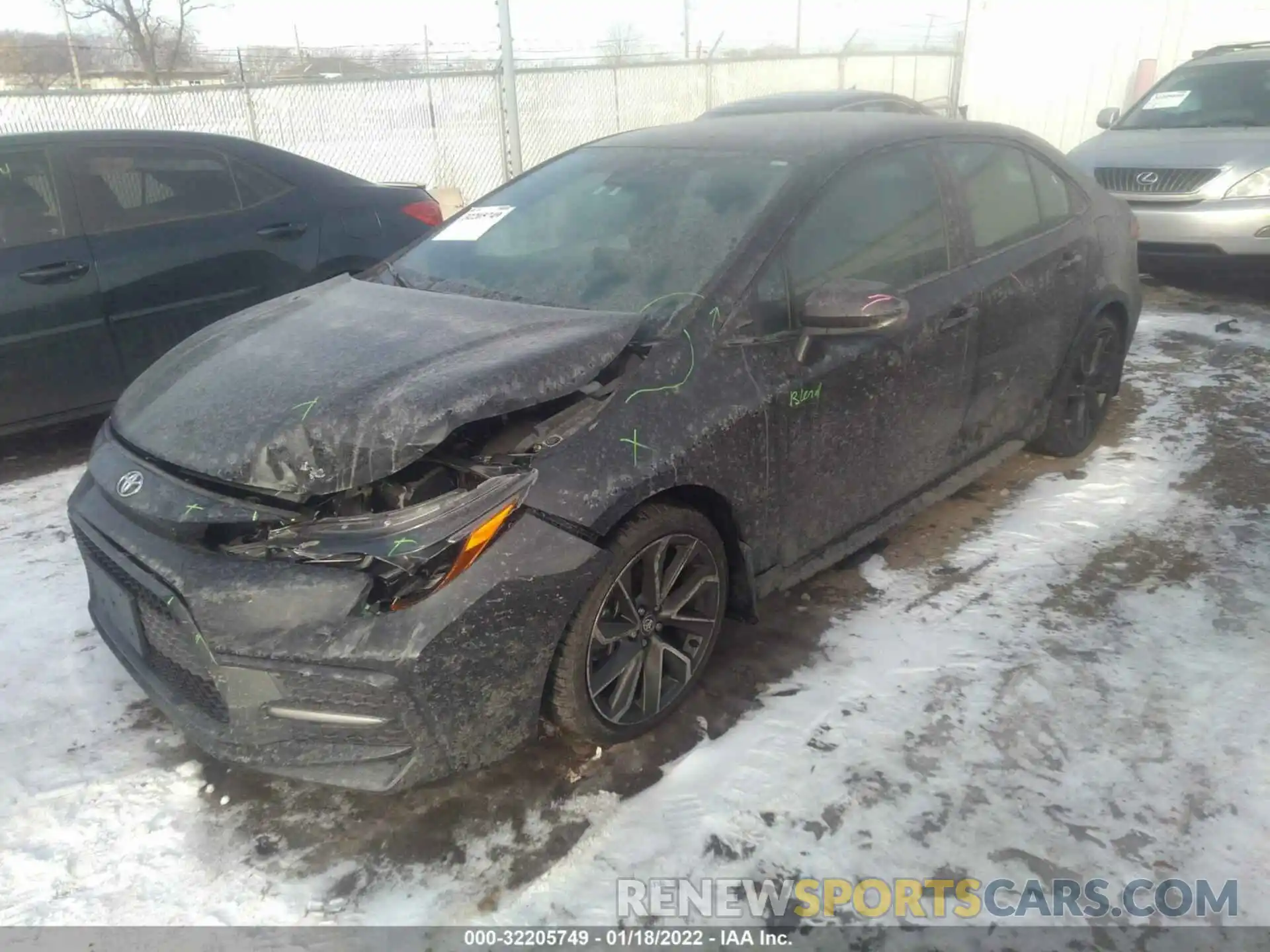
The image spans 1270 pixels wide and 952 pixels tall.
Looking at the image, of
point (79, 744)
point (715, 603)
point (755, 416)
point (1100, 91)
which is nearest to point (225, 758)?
point (79, 744)

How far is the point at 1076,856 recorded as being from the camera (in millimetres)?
2203

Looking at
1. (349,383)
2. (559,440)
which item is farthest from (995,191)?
(349,383)

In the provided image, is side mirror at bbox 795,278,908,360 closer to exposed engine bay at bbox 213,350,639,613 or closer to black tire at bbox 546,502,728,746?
black tire at bbox 546,502,728,746

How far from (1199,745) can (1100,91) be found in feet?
52.9

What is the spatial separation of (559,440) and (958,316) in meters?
1.77

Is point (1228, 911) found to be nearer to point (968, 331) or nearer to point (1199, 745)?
point (1199, 745)

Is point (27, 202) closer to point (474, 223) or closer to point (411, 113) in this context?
point (474, 223)

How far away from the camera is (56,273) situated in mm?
4312

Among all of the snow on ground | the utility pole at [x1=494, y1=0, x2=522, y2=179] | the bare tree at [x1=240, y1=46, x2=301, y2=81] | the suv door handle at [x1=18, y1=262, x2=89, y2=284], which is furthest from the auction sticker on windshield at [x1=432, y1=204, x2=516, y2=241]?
the bare tree at [x1=240, y1=46, x2=301, y2=81]

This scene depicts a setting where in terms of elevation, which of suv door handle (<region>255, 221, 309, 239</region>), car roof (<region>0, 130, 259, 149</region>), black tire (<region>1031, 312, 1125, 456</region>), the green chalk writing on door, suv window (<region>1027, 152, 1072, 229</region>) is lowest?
black tire (<region>1031, 312, 1125, 456</region>)

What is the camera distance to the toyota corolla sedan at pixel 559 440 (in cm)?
210

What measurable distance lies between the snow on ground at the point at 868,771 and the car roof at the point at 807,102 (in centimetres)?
611

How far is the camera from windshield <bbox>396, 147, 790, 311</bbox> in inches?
110

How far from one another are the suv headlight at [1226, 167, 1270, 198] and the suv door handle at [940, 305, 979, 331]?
4.93 m
